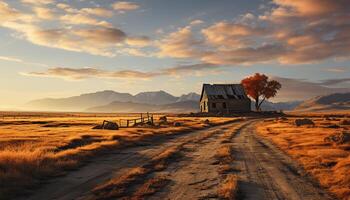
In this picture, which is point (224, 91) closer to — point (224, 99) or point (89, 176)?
point (224, 99)

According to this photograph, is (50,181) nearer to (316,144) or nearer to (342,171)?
(342,171)

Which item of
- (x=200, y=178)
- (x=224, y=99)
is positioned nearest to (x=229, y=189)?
(x=200, y=178)

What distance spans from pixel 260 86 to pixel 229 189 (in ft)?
380

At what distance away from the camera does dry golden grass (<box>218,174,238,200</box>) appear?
1192cm

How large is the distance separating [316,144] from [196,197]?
1864 centimetres

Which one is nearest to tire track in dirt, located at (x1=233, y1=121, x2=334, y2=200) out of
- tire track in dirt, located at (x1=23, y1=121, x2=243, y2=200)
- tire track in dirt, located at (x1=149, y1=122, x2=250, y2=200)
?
tire track in dirt, located at (x1=149, y1=122, x2=250, y2=200)

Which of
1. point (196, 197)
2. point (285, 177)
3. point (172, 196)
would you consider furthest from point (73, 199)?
point (285, 177)

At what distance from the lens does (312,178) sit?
50.4 feet

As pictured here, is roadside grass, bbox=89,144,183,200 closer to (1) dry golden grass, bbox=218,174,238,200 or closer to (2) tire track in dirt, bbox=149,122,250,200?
(2) tire track in dirt, bbox=149,122,250,200

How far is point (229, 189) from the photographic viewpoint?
12.7m

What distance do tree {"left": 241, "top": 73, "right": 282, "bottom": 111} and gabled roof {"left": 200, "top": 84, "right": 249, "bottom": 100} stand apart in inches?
158

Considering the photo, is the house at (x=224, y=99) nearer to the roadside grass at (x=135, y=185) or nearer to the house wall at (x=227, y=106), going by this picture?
the house wall at (x=227, y=106)

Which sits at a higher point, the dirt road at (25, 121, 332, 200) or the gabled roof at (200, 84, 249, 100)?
the gabled roof at (200, 84, 249, 100)

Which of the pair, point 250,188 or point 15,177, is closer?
point 250,188
